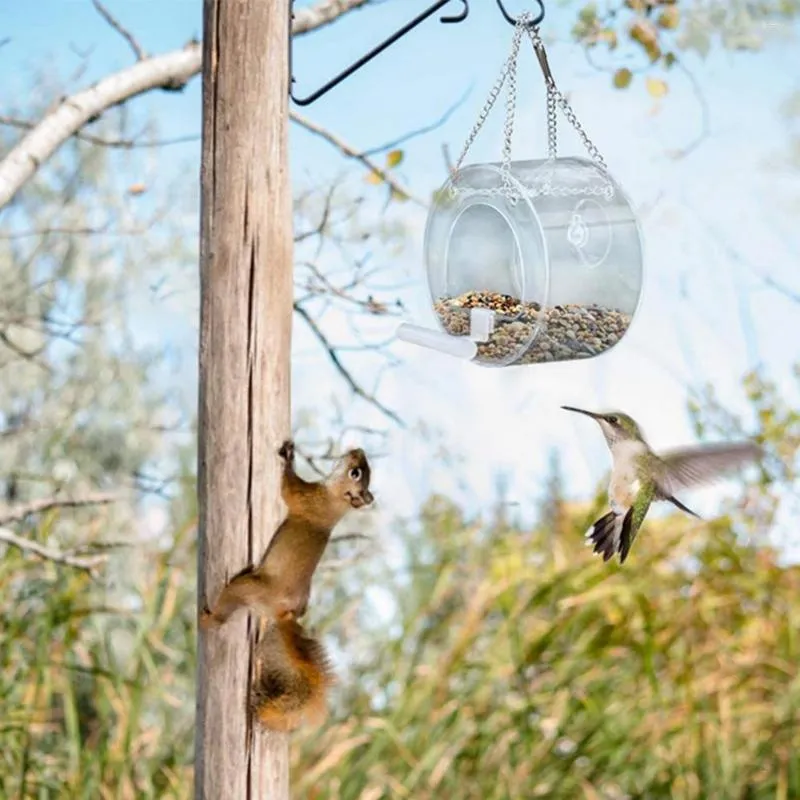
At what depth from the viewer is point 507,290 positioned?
189cm

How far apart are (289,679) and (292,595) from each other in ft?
0.38

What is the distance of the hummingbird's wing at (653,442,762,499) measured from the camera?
A: 1781 mm

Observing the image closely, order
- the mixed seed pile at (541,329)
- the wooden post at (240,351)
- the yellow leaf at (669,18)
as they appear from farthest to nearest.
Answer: the yellow leaf at (669,18)
the mixed seed pile at (541,329)
the wooden post at (240,351)

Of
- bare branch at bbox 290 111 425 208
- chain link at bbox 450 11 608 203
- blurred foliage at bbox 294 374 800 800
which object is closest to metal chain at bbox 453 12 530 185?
chain link at bbox 450 11 608 203

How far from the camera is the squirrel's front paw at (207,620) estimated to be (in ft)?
5.76

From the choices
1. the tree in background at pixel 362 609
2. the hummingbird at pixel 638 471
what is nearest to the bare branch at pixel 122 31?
the tree in background at pixel 362 609

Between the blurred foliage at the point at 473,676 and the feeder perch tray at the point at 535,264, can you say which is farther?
the blurred foliage at the point at 473,676

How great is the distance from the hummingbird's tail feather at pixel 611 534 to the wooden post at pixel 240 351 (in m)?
0.43

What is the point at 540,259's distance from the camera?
72.9 inches

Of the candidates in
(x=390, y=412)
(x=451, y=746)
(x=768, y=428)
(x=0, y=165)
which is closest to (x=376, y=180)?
(x=390, y=412)

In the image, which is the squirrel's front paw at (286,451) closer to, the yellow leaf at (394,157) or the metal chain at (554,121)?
the metal chain at (554,121)

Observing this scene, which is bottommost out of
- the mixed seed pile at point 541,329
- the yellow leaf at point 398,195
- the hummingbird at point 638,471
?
the hummingbird at point 638,471

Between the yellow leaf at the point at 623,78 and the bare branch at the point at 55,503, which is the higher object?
the yellow leaf at the point at 623,78

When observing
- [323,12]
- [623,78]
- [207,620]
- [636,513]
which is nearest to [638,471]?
[636,513]
